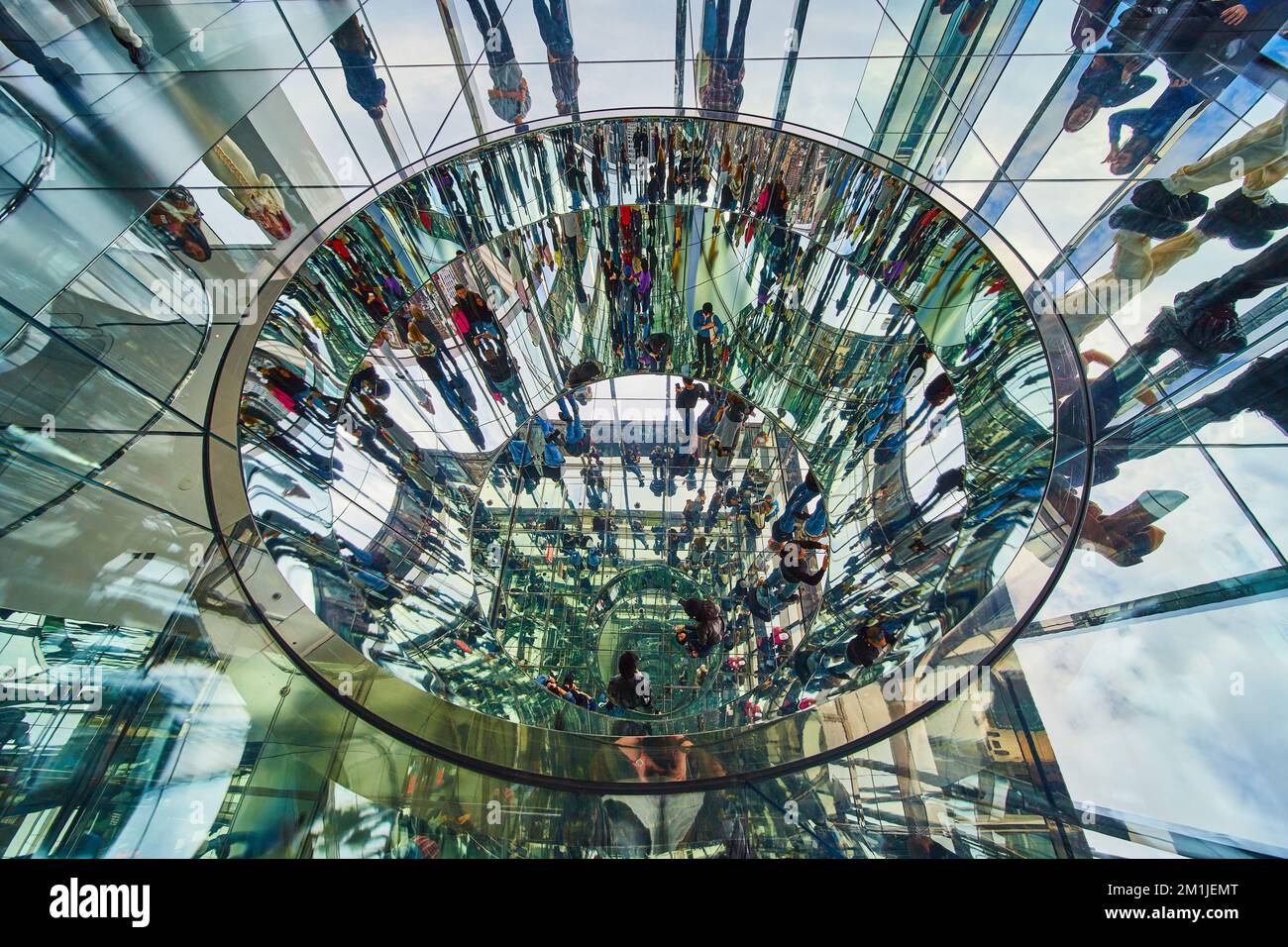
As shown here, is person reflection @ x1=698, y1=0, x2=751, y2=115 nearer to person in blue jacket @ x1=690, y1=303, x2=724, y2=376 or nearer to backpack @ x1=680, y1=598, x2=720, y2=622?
person in blue jacket @ x1=690, y1=303, x2=724, y2=376

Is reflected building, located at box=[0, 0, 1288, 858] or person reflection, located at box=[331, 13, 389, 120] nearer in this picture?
reflected building, located at box=[0, 0, 1288, 858]

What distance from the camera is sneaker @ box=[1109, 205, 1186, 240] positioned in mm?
5191

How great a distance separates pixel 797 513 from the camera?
11.7 m

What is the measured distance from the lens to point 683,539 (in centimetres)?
1351

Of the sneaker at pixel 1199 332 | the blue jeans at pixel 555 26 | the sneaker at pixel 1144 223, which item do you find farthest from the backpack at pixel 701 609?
the blue jeans at pixel 555 26

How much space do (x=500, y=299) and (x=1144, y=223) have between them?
336 inches

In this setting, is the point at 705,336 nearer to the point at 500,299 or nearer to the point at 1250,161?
the point at 500,299

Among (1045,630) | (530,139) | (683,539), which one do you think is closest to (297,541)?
(530,139)

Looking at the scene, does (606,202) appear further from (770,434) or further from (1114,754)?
(1114,754)

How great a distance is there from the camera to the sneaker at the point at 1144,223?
5.19 meters

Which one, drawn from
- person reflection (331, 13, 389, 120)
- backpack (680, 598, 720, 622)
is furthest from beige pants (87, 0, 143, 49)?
backpack (680, 598, 720, 622)

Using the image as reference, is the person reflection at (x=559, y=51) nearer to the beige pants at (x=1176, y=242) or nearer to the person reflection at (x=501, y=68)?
the person reflection at (x=501, y=68)

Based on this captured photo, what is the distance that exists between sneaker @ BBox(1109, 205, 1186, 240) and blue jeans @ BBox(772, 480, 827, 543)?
6532mm

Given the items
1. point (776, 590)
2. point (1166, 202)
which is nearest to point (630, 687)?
point (776, 590)
